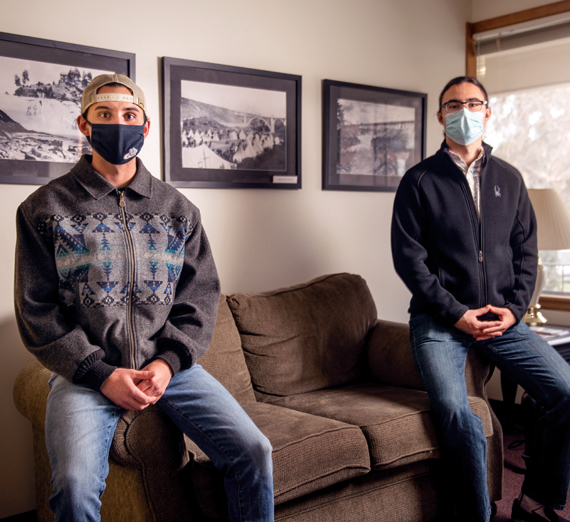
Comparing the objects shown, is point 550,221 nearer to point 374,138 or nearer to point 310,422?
point 374,138

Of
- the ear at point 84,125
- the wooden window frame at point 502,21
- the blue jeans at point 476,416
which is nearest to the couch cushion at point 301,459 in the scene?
the blue jeans at point 476,416

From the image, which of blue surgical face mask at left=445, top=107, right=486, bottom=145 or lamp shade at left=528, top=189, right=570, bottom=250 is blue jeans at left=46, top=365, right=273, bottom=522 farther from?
lamp shade at left=528, top=189, right=570, bottom=250

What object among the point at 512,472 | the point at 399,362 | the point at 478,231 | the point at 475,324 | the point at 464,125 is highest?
the point at 464,125

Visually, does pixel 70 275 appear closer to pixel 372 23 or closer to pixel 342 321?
pixel 342 321

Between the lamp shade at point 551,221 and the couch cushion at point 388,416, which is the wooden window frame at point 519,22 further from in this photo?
the couch cushion at point 388,416

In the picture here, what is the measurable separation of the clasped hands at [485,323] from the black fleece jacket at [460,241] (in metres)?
0.03

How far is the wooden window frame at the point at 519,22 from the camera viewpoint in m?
3.17

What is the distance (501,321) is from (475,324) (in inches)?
4.6

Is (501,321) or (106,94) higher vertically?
(106,94)

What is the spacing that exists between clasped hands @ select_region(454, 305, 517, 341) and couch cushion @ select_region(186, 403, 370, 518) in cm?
56

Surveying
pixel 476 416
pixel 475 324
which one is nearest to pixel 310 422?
pixel 476 416

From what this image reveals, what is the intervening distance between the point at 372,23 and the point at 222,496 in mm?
2482

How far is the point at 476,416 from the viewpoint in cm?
205

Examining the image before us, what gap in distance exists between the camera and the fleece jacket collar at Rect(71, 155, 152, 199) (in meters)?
1.72
